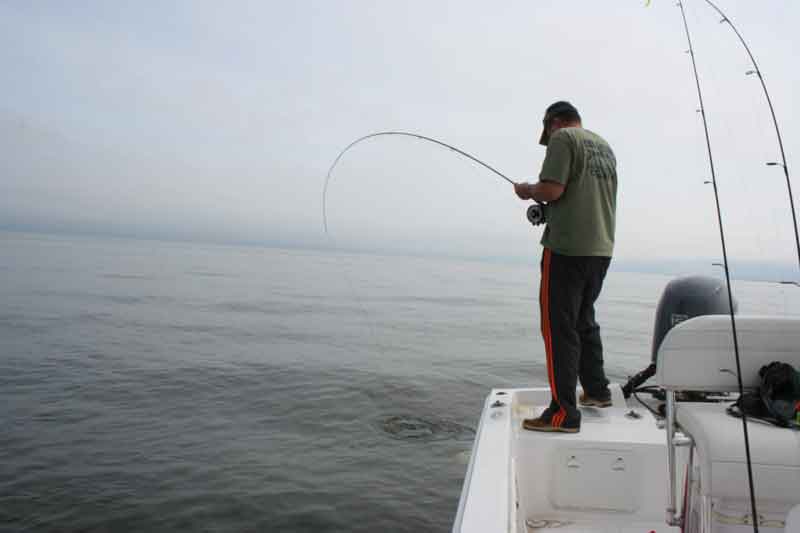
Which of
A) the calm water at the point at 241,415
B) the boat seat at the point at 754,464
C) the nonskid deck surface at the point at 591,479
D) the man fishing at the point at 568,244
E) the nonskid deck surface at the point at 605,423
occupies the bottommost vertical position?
the calm water at the point at 241,415

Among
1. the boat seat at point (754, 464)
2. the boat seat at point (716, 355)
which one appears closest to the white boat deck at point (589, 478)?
the boat seat at point (716, 355)

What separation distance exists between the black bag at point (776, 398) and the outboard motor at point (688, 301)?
209 centimetres

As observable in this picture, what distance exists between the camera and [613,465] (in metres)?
2.79

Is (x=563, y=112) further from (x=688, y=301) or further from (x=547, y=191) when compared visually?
(x=688, y=301)

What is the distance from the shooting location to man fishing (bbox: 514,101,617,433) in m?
2.89

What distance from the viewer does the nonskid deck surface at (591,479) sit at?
2.75 m

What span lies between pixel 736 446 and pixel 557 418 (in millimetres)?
1217

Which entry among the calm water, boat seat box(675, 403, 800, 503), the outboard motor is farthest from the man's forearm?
the outboard motor

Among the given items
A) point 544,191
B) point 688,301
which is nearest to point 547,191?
point 544,191

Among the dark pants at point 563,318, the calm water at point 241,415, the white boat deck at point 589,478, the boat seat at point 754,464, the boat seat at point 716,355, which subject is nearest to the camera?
the boat seat at point 754,464

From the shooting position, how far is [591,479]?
111 inches

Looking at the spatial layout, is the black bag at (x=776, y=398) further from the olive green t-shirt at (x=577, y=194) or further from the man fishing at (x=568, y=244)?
the olive green t-shirt at (x=577, y=194)

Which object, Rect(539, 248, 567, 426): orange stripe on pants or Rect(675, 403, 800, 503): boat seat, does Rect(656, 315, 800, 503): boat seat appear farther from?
Rect(539, 248, 567, 426): orange stripe on pants

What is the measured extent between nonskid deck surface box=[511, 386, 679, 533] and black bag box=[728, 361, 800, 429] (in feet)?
2.81
